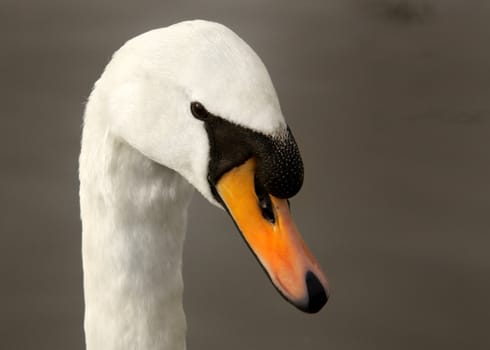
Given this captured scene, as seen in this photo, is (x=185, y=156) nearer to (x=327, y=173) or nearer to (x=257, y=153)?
(x=257, y=153)

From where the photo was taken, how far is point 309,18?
11.3 feet

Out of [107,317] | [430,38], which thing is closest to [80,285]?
[107,317]

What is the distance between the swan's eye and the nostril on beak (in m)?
0.26

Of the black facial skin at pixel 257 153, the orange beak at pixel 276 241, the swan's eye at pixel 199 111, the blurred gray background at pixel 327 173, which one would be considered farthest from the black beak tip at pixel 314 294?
the blurred gray background at pixel 327 173

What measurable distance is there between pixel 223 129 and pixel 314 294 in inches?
10.1

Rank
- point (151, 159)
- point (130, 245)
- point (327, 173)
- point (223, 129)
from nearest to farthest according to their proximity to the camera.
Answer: point (223, 129), point (151, 159), point (130, 245), point (327, 173)

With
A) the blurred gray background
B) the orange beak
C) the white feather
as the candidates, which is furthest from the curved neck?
the blurred gray background

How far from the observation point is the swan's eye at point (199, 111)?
1546mm

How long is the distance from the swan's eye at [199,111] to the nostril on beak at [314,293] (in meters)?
0.26

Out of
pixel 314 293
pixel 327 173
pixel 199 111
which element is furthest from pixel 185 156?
pixel 327 173

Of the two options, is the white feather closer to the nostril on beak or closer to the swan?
the swan

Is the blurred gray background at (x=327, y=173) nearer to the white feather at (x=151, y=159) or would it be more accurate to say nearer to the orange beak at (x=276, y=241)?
the white feather at (x=151, y=159)

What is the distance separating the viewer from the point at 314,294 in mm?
1613

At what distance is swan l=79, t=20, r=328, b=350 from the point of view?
60.4 inches
